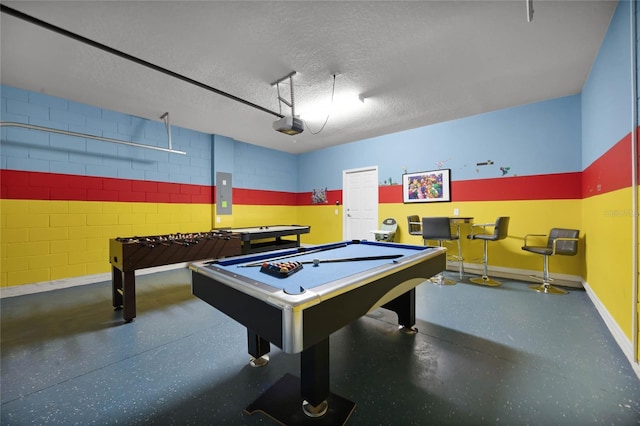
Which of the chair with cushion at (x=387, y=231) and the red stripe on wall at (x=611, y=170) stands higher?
the red stripe on wall at (x=611, y=170)

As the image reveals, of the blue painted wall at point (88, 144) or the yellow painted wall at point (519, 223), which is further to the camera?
the yellow painted wall at point (519, 223)

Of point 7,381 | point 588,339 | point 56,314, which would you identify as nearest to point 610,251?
point 588,339

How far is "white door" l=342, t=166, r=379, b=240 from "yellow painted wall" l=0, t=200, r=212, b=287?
4021 mm

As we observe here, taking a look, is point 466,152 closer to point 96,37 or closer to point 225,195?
point 225,195

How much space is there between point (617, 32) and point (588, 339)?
2.57m

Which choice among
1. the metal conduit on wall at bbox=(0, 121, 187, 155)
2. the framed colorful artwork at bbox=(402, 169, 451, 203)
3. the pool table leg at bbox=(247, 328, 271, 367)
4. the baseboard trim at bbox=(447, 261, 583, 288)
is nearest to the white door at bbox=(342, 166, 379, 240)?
the framed colorful artwork at bbox=(402, 169, 451, 203)

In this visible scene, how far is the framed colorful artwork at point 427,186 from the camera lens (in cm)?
483

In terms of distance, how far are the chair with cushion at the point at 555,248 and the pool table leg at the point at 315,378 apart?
3.46m

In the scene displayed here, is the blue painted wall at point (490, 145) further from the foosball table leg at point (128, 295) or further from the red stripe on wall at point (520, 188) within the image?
the foosball table leg at point (128, 295)

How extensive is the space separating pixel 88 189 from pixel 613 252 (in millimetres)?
6481

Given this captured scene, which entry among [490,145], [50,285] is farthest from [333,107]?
[50,285]

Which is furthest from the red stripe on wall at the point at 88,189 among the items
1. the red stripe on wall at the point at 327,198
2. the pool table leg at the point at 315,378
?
the pool table leg at the point at 315,378

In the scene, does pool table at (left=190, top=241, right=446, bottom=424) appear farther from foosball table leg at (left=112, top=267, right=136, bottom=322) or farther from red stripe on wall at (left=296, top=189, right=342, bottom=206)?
red stripe on wall at (left=296, top=189, right=342, bottom=206)

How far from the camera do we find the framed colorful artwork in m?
4.83
